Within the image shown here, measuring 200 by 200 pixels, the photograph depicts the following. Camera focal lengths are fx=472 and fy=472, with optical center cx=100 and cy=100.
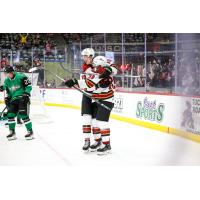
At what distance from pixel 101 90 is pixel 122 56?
0.23m

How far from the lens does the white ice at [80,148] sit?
96.8 inches

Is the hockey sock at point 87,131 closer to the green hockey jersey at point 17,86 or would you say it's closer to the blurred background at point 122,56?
the blurred background at point 122,56

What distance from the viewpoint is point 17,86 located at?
2.99 metres

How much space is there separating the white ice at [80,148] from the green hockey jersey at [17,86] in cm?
24

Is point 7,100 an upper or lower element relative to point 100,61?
lower

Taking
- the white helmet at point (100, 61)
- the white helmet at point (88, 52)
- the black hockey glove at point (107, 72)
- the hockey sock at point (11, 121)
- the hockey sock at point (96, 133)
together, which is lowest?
the hockey sock at point (96, 133)

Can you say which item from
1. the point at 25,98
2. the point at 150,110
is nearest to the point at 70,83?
the point at 25,98

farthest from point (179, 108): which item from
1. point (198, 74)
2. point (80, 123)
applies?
point (80, 123)

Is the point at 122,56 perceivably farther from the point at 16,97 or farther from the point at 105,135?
the point at 16,97

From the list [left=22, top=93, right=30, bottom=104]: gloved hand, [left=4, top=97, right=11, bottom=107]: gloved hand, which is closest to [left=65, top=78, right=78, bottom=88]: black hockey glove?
[left=22, top=93, right=30, bottom=104]: gloved hand

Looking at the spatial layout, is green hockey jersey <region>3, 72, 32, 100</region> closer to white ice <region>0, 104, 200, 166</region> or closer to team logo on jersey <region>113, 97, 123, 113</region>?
white ice <region>0, 104, 200, 166</region>

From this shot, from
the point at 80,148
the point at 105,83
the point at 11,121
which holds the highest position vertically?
the point at 105,83

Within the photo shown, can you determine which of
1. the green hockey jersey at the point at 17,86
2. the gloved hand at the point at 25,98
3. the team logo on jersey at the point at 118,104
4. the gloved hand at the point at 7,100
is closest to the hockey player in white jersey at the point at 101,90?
the team logo on jersey at the point at 118,104

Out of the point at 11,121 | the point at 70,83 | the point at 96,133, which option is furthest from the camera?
the point at 11,121
